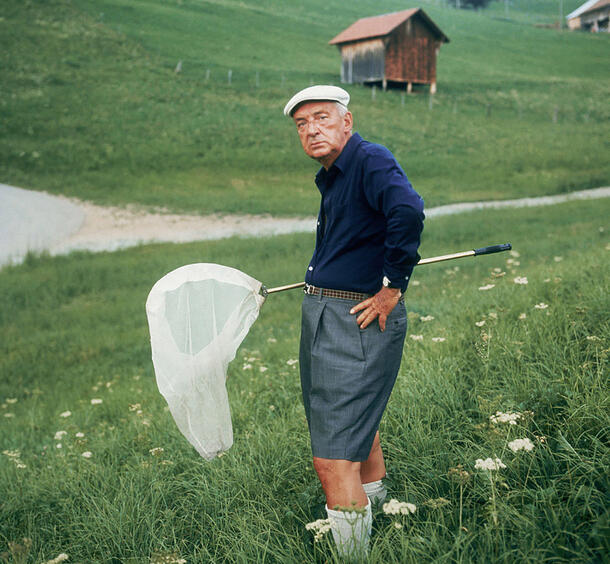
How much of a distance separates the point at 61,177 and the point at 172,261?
A: 1111 cm

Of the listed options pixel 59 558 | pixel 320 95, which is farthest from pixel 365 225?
pixel 59 558

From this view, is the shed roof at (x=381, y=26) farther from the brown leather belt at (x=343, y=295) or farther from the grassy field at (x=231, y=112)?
the brown leather belt at (x=343, y=295)

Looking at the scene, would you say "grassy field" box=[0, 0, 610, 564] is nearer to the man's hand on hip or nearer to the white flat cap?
the man's hand on hip

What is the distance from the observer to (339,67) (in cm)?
3938

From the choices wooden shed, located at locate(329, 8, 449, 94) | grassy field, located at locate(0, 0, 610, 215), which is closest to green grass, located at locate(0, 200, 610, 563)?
grassy field, located at locate(0, 0, 610, 215)

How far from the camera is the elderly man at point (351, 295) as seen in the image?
2172 mm

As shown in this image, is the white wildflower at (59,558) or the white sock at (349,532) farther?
the white wildflower at (59,558)

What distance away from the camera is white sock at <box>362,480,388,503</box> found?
256cm

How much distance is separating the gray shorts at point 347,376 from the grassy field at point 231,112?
15.1 metres

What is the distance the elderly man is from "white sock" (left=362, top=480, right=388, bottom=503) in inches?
12.6

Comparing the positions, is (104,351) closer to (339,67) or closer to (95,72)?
(95,72)

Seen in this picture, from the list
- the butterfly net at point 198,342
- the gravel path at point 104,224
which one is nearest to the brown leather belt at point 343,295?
the butterfly net at point 198,342

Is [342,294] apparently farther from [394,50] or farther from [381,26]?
[381,26]

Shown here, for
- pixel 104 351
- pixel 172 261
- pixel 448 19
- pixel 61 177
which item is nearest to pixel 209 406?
pixel 104 351
